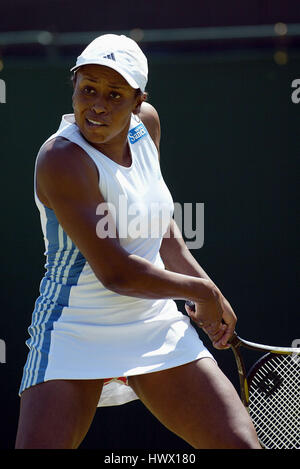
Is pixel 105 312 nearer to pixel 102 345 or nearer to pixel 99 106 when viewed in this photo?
pixel 102 345

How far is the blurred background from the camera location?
375 centimetres

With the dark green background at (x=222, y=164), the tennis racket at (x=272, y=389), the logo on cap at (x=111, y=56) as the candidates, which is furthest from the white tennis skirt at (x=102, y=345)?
the dark green background at (x=222, y=164)

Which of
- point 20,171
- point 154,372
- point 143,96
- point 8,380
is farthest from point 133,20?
point 154,372

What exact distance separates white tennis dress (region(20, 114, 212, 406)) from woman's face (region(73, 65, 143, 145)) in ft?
0.13

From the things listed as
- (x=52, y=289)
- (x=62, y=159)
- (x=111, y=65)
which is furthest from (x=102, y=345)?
(x=111, y=65)

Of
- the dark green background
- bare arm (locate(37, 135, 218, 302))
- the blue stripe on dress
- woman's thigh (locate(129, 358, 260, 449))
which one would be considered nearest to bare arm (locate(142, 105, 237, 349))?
woman's thigh (locate(129, 358, 260, 449))

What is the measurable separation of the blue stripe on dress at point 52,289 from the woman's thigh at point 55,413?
0.08 meters

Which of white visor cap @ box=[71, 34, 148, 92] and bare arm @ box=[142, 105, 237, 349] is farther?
bare arm @ box=[142, 105, 237, 349]

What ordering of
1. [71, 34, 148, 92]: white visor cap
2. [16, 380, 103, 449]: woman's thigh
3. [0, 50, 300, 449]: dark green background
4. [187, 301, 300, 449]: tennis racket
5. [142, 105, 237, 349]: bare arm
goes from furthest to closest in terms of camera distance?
[0, 50, 300, 449]: dark green background
[187, 301, 300, 449]: tennis racket
[142, 105, 237, 349]: bare arm
[71, 34, 148, 92]: white visor cap
[16, 380, 103, 449]: woman's thigh

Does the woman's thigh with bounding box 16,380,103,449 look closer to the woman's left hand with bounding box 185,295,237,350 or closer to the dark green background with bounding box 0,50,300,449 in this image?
the woman's left hand with bounding box 185,295,237,350

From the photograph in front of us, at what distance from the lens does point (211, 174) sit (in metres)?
3.79

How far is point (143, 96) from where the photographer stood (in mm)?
2439

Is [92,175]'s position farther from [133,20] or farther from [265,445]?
[133,20]
